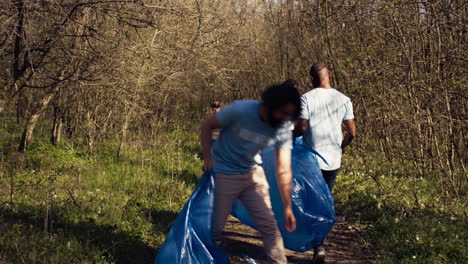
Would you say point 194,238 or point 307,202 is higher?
point 307,202

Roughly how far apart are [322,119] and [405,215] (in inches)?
87.2

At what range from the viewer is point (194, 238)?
4477 mm

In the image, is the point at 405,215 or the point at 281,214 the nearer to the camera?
the point at 281,214

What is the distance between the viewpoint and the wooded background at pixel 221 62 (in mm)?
7527

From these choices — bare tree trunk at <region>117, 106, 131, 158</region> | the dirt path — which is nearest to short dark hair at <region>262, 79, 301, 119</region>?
the dirt path

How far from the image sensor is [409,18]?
8.56 meters

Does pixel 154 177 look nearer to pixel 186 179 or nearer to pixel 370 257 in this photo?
pixel 186 179

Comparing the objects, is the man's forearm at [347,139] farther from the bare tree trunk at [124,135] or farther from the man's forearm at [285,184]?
the bare tree trunk at [124,135]

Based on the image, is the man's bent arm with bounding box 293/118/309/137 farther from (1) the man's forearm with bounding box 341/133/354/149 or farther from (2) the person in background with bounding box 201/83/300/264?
(2) the person in background with bounding box 201/83/300/264

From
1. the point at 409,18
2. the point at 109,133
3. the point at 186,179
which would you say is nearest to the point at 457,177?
the point at 409,18

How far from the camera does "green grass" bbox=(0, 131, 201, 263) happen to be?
488 cm

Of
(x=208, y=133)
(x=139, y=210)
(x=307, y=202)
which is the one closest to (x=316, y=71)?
(x=307, y=202)

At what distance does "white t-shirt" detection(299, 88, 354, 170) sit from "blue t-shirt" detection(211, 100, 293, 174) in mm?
1469

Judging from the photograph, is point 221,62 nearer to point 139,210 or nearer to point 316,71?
point 139,210
